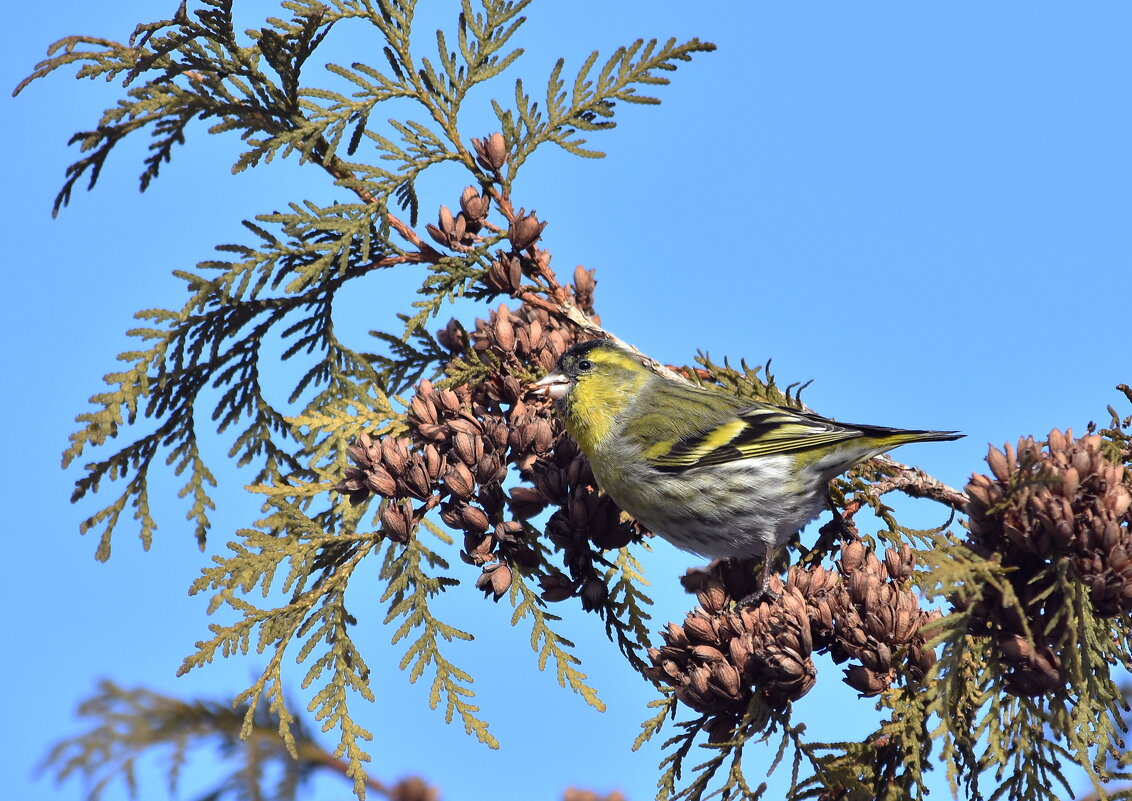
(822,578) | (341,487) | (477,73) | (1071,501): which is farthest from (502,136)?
(1071,501)

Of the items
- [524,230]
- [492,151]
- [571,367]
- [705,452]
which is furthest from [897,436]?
[492,151]

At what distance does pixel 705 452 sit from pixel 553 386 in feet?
1.83

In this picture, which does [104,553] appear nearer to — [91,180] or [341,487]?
[341,487]

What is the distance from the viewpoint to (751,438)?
119 inches

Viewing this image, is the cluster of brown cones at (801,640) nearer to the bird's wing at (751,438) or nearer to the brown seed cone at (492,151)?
the bird's wing at (751,438)

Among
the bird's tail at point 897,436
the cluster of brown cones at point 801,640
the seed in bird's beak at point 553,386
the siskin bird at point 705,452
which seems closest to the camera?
the cluster of brown cones at point 801,640

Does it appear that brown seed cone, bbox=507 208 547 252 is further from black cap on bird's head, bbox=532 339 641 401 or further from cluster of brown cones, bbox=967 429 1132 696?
cluster of brown cones, bbox=967 429 1132 696

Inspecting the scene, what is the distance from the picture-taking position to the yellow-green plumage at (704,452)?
2742mm

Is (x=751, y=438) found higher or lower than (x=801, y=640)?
higher

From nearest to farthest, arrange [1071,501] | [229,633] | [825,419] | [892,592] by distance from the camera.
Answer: [1071,501], [892,592], [229,633], [825,419]

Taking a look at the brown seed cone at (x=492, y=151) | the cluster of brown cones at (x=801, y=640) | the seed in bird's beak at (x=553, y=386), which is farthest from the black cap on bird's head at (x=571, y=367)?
the cluster of brown cones at (x=801, y=640)

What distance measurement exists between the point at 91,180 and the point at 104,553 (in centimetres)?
120

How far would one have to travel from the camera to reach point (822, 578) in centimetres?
224

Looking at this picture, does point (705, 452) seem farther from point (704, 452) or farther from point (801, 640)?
point (801, 640)
